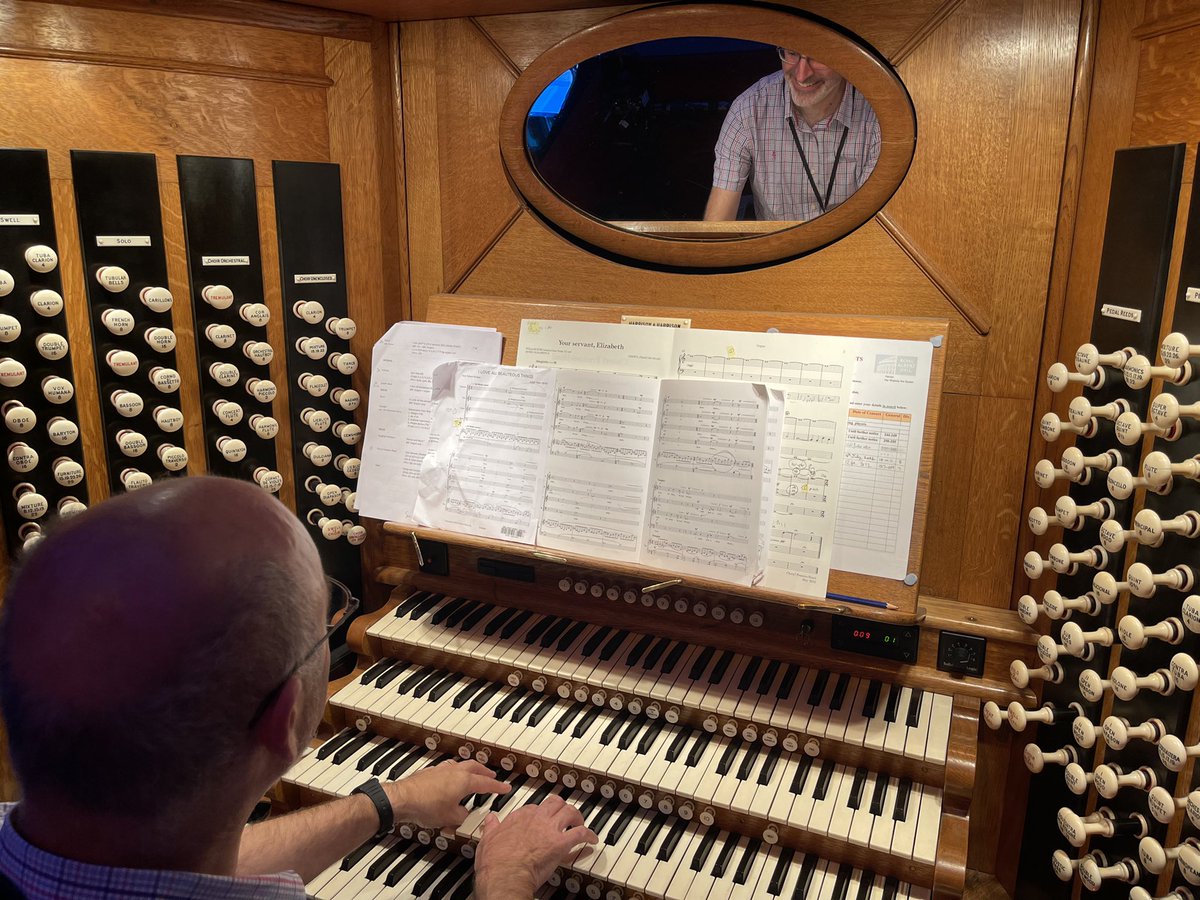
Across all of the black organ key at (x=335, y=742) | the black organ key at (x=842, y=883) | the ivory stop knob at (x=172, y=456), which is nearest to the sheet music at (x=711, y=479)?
the black organ key at (x=842, y=883)

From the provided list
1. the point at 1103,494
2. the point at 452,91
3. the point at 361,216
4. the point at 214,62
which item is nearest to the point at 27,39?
the point at 214,62

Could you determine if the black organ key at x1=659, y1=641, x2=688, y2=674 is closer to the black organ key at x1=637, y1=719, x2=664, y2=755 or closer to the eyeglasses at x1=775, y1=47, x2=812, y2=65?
the black organ key at x1=637, y1=719, x2=664, y2=755

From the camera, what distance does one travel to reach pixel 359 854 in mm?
2232

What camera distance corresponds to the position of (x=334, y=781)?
2312mm

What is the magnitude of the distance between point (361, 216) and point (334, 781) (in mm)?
1689

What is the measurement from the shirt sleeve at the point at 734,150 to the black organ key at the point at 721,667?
1.31m

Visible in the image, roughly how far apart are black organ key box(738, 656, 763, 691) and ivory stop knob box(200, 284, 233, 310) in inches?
71.1

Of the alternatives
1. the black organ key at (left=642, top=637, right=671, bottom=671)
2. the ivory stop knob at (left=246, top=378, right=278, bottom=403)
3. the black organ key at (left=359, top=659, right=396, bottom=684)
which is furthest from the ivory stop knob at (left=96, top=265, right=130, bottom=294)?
the black organ key at (left=642, top=637, right=671, bottom=671)

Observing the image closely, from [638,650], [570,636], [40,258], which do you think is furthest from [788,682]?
[40,258]

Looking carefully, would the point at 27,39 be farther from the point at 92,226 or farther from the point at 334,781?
the point at 334,781

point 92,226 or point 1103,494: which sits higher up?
point 92,226

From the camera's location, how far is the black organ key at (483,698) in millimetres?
2418

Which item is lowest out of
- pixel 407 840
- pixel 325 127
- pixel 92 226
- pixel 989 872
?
pixel 989 872

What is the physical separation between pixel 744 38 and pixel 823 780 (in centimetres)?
191
